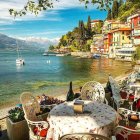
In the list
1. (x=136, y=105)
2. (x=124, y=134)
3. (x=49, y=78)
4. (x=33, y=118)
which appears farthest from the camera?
(x=49, y=78)

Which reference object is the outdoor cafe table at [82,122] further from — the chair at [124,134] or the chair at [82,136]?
the chair at [82,136]

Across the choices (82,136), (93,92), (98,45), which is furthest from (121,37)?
(82,136)

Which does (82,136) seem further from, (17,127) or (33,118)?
(17,127)

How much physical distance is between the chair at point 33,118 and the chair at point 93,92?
1.66 meters

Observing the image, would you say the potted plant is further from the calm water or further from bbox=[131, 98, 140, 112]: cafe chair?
the calm water

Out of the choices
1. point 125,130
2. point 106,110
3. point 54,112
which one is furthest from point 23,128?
point 125,130

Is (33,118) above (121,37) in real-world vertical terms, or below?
below

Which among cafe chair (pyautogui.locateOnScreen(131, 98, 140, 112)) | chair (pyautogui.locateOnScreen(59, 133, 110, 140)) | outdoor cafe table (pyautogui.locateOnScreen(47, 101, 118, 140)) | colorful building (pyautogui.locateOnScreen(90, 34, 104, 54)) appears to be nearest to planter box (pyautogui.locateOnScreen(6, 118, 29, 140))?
outdoor cafe table (pyautogui.locateOnScreen(47, 101, 118, 140))

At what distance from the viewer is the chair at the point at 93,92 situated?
694 cm

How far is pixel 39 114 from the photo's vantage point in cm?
608

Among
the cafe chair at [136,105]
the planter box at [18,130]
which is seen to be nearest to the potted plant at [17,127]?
the planter box at [18,130]

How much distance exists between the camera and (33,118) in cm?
552

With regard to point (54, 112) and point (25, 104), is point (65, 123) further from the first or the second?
point (25, 104)

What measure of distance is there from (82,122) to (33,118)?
157cm
